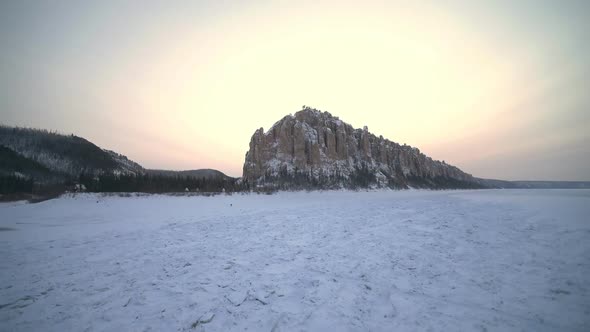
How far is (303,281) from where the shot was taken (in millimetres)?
5461

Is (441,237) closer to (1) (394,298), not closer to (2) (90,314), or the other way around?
(1) (394,298)

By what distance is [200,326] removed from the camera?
3.81 metres

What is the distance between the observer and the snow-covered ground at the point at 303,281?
391cm

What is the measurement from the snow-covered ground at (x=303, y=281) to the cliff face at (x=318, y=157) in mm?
62520

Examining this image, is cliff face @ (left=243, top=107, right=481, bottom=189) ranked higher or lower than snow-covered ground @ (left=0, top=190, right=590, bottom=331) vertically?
higher

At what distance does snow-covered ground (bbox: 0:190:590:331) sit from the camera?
3908mm

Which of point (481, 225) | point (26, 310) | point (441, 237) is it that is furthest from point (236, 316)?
point (481, 225)

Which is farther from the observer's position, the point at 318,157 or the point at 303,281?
the point at 318,157

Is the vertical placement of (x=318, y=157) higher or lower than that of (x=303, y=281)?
higher

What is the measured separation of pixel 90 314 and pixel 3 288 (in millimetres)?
3378

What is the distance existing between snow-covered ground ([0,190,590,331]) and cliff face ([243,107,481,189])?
6252 cm

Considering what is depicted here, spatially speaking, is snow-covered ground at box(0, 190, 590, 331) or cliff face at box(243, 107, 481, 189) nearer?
snow-covered ground at box(0, 190, 590, 331)

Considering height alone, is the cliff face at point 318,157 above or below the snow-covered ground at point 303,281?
above

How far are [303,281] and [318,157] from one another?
86894 millimetres
